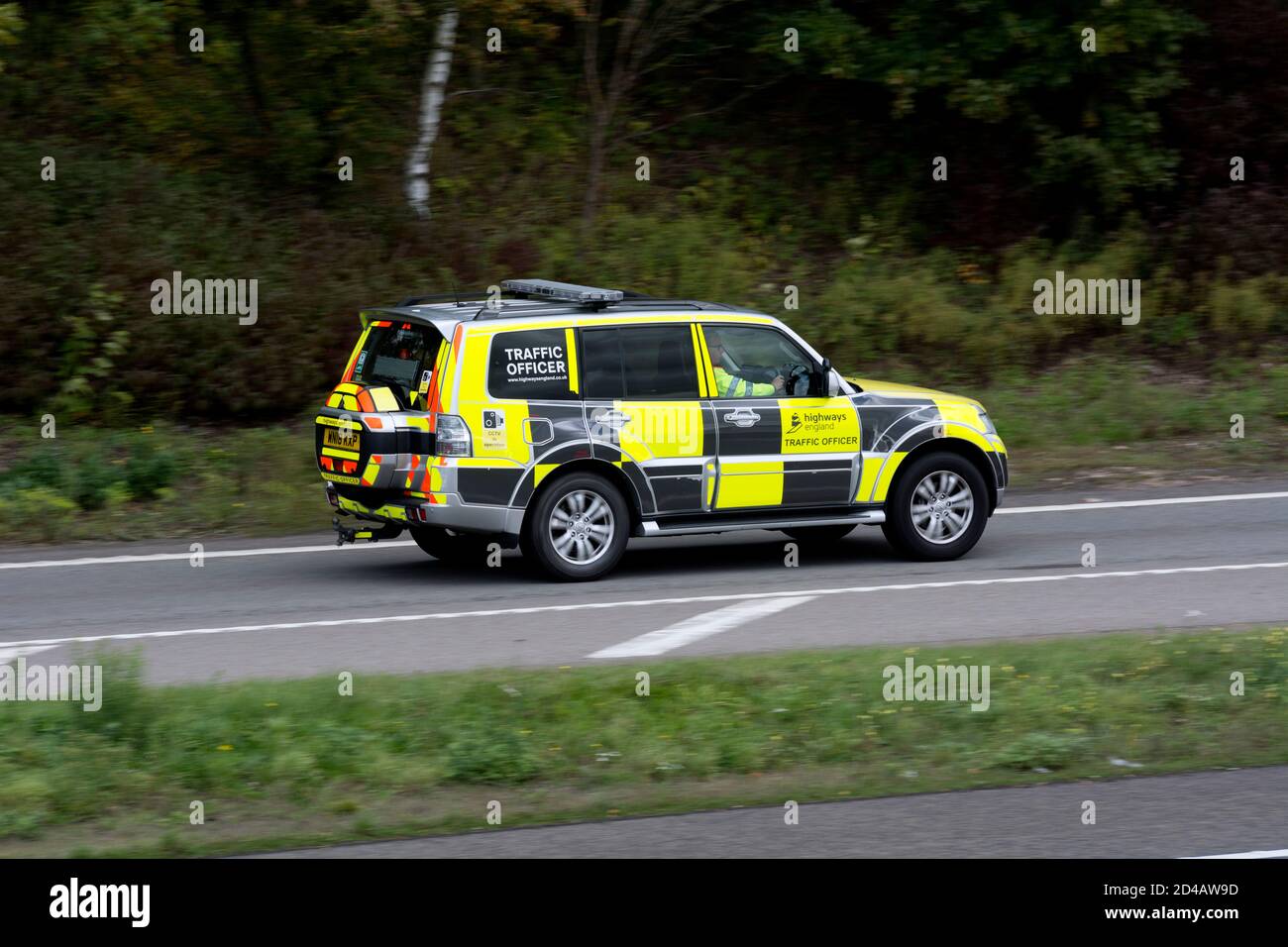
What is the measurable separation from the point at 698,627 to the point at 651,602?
87 centimetres

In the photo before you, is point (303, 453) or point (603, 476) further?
point (303, 453)

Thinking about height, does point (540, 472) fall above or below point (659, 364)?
below

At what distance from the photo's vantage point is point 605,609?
448 inches

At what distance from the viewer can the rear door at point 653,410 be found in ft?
39.7

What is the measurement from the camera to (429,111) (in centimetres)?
2105

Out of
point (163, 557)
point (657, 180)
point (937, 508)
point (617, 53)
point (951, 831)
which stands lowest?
point (951, 831)

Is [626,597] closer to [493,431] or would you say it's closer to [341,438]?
[493,431]

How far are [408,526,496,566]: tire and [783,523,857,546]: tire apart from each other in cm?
253

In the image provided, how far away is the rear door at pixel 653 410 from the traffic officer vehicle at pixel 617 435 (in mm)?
13

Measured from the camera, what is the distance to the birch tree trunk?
20656 mm

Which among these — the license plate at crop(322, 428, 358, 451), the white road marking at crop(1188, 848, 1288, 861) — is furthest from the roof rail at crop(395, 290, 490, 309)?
the white road marking at crop(1188, 848, 1288, 861)

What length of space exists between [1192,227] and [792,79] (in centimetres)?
626

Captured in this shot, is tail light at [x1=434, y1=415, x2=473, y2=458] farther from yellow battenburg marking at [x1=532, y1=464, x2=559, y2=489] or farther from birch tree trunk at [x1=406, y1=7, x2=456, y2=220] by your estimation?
birch tree trunk at [x1=406, y1=7, x2=456, y2=220]

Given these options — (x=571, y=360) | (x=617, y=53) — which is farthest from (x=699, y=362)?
(x=617, y=53)
